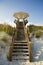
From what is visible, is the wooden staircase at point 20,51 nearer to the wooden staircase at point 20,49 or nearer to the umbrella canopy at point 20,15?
the wooden staircase at point 20,49

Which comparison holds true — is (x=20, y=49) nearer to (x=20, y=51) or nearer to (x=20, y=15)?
(x=20, y=51)

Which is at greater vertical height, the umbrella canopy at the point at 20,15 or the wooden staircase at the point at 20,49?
the umbrella canopy at the point at 20,15

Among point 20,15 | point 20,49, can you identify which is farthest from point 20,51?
point 20,15

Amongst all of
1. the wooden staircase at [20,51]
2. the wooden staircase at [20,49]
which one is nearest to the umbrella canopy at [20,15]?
the wooden staircase at [20,49]

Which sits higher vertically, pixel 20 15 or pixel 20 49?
pixel 20 15

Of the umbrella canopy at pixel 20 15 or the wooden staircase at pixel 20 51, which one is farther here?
the umbrella canopy at pixel 20 15

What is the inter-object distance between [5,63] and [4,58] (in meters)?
0.31

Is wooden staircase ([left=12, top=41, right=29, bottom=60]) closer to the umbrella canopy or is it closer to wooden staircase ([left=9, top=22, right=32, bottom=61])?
wooden staircase ([left=9, top=22, right=32, bottom=61])

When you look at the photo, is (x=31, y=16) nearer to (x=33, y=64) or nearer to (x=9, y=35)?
(x=9, y=35)

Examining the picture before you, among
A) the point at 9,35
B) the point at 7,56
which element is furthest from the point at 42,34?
the point at 7,56

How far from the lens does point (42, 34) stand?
21.6 feet

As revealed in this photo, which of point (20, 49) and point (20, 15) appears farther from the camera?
point (20, 15)

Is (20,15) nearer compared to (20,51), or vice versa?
(20,51)

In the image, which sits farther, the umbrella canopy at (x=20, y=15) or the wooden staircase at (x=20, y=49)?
the umbrella canopy at (x=20, y=15)
